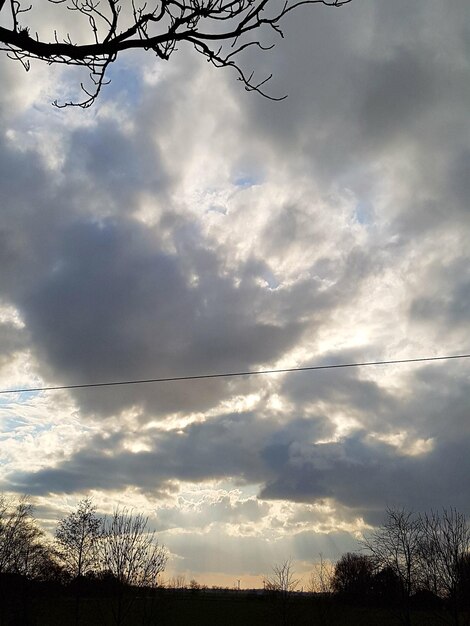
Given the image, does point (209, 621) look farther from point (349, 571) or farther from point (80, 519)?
point (349, 571)

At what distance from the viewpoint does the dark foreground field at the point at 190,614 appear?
3653 cm

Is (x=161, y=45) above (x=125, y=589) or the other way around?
above

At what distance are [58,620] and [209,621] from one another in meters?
13.6

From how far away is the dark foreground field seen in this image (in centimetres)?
3653

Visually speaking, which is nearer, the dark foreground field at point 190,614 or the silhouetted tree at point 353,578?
the dark foreground field at point 190,614

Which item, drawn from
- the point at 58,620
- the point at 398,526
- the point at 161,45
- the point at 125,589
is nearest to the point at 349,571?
the point at 58,620

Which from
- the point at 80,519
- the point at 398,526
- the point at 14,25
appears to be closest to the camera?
the point at 14,25

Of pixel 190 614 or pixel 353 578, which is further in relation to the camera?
pixel 353 578

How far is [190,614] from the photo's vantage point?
191 ft

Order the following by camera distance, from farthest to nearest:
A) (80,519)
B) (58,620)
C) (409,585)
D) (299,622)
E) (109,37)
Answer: (58,620) < (299,622) < (80,519) < (409,585) < (109,37)

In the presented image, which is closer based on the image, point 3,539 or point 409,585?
point 409,585

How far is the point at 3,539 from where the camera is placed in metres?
44.3

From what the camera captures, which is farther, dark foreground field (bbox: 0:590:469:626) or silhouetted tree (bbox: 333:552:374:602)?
silhouetted tree (bbox: 333:552:374:602)

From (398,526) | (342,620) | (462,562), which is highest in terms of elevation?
(398,526)
